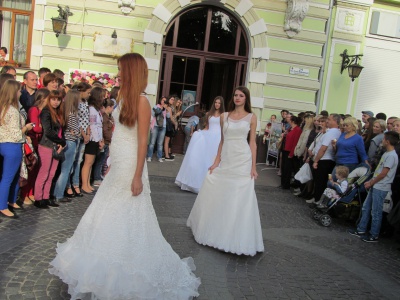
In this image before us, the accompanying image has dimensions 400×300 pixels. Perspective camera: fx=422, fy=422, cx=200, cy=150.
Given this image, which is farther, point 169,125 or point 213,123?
point 169,125

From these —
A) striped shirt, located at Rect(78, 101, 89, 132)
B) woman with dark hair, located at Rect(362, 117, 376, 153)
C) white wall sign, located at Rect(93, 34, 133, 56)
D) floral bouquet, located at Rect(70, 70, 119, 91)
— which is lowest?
striped shirt, located at Rect(78, 101, 89, 132)

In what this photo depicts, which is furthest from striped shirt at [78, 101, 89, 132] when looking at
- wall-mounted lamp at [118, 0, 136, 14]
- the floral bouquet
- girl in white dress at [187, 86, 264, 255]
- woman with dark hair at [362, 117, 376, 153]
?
wall-mounted lamp at [118, 0, 136, 14]

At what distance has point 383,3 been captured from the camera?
14141mm

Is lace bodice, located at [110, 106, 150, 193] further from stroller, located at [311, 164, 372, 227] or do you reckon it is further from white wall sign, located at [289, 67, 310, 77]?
white wall sign, located at [289, 67, 310, 77]

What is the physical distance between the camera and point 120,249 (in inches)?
138

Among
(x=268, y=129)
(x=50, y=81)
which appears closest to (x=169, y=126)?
(x=268, y=129)

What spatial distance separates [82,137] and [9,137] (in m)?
1.77

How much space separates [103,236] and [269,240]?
126 inches

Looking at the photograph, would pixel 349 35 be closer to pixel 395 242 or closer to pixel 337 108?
pixel 337 108

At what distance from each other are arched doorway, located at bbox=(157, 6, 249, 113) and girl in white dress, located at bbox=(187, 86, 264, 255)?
787 centimetres

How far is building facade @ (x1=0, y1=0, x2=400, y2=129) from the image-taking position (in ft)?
40.9

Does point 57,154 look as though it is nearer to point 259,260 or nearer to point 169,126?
point 259,260

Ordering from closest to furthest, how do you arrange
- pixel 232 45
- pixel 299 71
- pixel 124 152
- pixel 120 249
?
pixel 120 249 → pixel 124 152 → pixel 299 71 → pixel 232 45

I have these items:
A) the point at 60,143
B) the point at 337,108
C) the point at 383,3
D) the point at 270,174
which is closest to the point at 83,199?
the point at 60,143
